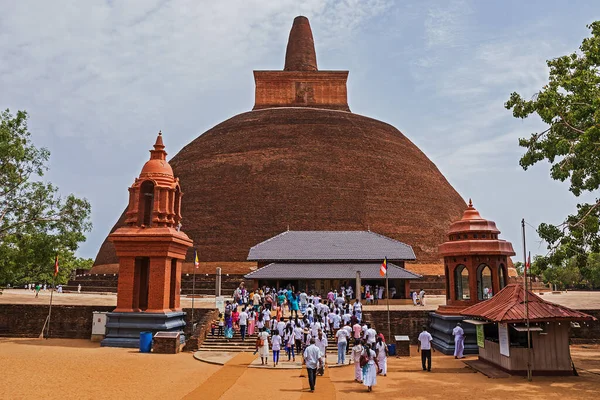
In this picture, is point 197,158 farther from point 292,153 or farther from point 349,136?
point 349,136

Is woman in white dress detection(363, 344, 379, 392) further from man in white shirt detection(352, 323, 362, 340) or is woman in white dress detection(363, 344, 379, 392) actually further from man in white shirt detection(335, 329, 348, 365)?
man in white shirt detection(352, 323, 362, 340)

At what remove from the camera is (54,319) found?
1925 cm

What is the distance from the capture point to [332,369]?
13.2 metres

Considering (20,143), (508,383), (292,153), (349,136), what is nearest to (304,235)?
(292,153)

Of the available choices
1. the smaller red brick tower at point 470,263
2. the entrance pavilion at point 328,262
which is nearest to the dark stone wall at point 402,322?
the smaller red brick tower at point 470,263

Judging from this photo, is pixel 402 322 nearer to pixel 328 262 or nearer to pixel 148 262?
pixel 328 262

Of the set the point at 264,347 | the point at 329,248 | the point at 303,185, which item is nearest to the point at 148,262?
the point at 264,347

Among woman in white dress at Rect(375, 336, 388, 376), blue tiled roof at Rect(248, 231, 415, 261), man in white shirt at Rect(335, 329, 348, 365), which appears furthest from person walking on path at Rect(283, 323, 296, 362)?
blue tiled roof at Rect(248, 231, 415, 261)

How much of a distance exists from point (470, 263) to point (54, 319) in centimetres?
1652

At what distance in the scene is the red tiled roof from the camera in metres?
12.0

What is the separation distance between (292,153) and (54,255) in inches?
845

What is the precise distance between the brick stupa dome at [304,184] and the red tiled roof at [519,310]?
2114 centimetres

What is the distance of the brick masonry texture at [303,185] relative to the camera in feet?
115

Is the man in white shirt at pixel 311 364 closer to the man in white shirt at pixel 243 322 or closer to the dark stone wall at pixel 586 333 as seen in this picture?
the man in white shirt at pixel 243 322
